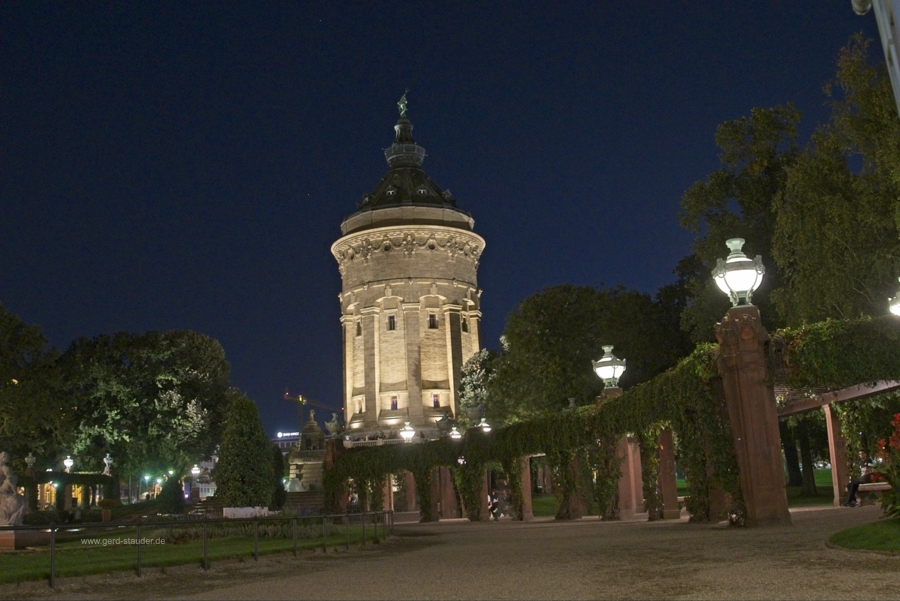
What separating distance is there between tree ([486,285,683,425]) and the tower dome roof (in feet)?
81.4

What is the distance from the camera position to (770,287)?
36.3 metres

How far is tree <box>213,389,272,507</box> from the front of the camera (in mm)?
28672

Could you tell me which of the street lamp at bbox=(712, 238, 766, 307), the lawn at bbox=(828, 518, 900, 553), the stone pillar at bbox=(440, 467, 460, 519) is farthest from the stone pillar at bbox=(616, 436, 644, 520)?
the lawn at bbox=(828, 518, 900, 553)

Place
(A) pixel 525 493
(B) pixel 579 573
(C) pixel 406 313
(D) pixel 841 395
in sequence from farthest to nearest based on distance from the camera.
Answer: (C) pixel 406 313, (A) pixel 525 493, (D) pixel 841 395, (B) pixel 579 573

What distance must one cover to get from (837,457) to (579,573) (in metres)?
16.5

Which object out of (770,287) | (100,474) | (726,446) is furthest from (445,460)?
(100,474)

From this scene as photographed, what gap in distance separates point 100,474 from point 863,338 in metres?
54.4

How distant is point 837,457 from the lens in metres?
25.3

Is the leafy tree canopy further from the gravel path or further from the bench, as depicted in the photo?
the bench

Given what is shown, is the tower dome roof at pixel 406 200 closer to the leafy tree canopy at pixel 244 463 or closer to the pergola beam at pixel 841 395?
the leafy tree canopy at pixel 244 463

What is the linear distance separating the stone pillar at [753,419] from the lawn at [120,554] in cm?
831

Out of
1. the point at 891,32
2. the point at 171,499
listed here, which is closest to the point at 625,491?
the point at 891,32

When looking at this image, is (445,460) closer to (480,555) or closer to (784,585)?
(480,555)

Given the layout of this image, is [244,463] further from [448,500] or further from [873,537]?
[873,537]
